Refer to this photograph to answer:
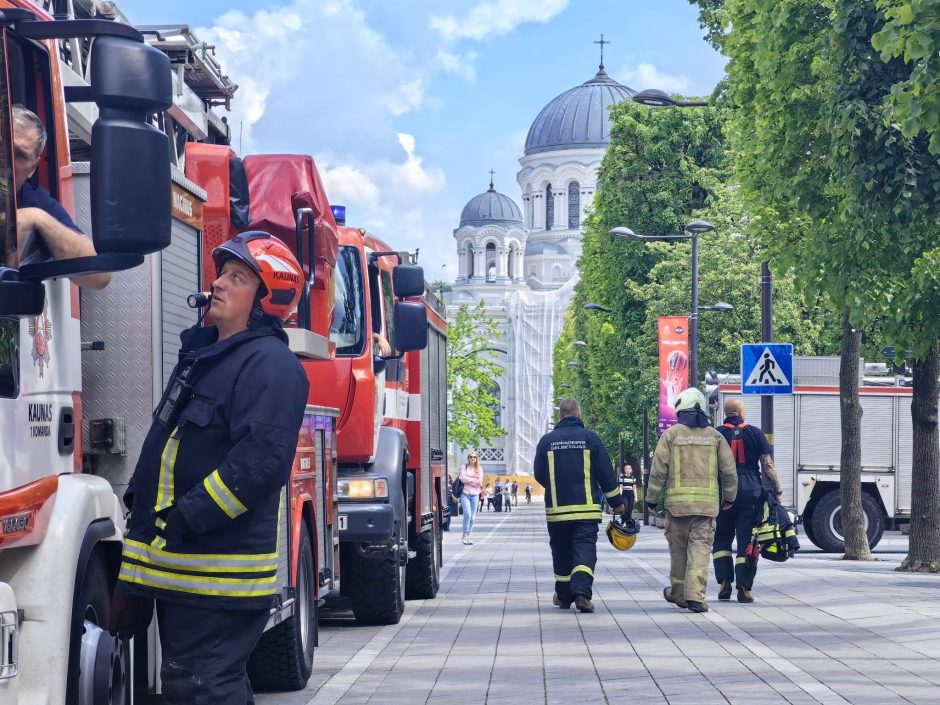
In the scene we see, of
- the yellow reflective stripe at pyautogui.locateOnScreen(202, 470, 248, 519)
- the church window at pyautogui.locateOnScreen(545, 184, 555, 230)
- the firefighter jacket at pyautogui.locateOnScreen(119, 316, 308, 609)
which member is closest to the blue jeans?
the firefighter jacket at pyautogui.locateOnScreen(119, 316, 308, 609)

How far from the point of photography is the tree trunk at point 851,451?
81.8 ft

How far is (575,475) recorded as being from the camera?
51.9ft

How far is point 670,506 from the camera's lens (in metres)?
15.9

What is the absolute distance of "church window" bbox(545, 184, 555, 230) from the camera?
6540 inches

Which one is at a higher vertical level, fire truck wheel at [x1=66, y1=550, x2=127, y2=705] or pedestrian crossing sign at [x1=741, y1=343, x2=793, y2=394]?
pedestrian crossing sign at [x1=741, y1=343, x2=793, y2=394]

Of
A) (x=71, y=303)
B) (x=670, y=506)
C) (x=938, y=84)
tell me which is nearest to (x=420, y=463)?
(x=670, y=506)

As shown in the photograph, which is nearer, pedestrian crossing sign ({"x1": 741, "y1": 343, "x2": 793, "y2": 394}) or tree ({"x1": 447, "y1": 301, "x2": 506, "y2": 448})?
pedestrian crossing sign ({"x1": 741, "y1": 343, "x2": 793, "y2": 394})

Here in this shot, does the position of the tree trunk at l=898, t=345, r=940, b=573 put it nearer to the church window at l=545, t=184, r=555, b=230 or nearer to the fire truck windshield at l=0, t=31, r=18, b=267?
the fire truck windshield at l=0, t=31, r=18, b=267

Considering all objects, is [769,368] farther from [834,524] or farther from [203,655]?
[203,655]

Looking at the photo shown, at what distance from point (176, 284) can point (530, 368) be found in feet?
445

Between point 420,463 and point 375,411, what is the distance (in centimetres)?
281

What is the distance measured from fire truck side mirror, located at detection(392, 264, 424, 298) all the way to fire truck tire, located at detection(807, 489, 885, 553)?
15.5 m

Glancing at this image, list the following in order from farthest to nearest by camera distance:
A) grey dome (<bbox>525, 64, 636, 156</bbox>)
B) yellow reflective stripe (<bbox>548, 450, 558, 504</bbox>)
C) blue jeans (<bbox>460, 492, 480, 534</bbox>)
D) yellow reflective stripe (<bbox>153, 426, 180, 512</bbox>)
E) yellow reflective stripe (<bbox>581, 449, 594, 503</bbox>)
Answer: grey dome (<bbox>525, 64, 636, 156</bbox>)
blue jeans (<bbox>460, 492, 480, 534</bbox>)
yellow reflective stripe (<bbox>548, 450, 558, 504</bbox>)
yellow reflective stripe (<bbox>581, 449, 594, 503</bbox>)
yellow reflective stripe (<bbox>153, 426, 180, 512</bbox>)

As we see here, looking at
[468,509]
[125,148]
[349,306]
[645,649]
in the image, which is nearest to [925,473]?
[349,306]
